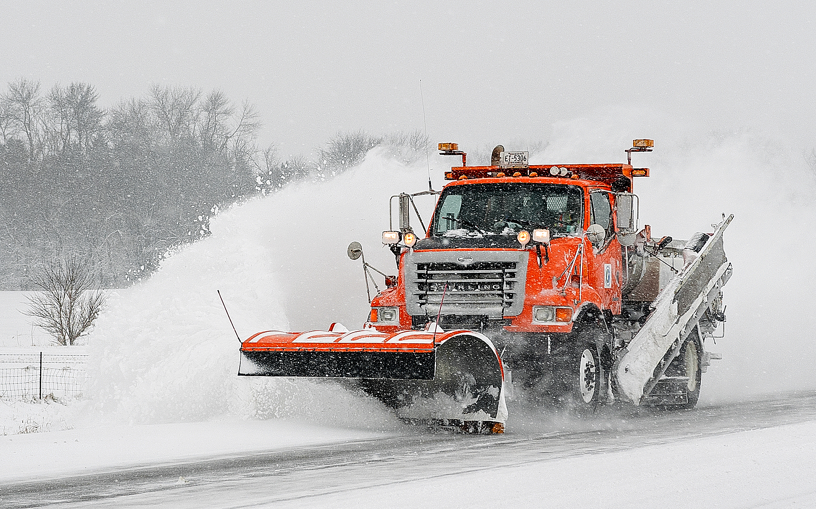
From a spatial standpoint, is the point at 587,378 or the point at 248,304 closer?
the point at 587,378

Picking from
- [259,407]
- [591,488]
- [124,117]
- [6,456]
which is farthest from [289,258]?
[124,117]

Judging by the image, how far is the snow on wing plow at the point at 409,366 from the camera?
9.32 m

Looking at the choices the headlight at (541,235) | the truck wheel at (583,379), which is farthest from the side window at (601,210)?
the truck wheel at (583,379)

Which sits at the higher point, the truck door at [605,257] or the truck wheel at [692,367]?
the truck door at [605,257]

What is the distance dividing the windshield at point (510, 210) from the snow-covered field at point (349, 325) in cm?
245

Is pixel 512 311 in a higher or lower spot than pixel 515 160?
lower

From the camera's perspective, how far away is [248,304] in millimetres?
13992

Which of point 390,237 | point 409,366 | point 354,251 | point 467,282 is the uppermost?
point 390,237

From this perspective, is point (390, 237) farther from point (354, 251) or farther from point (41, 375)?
point (41, 375)

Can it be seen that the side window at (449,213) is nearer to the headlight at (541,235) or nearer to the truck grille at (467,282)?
the truck grille at (467,282)

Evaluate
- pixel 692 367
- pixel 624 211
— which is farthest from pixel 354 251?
pixel 692 367

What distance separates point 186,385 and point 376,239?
438cm

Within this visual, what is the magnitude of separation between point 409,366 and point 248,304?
5.25m

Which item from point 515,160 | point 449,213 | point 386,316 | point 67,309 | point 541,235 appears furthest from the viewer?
point 67,309
